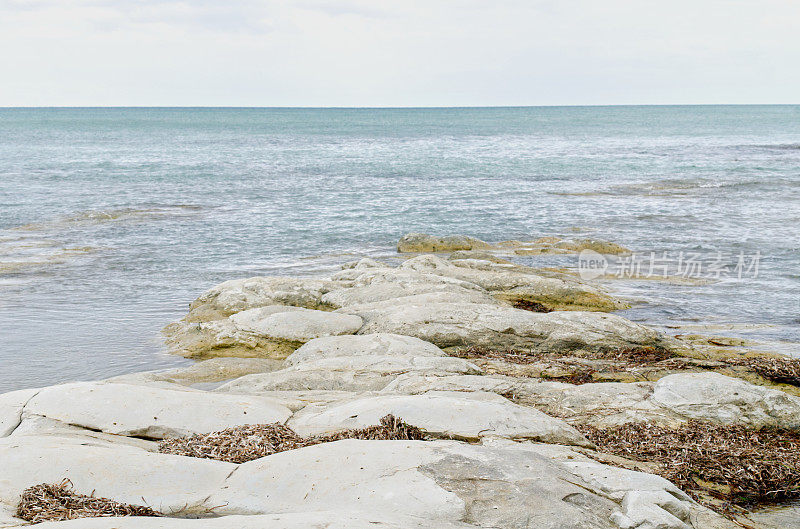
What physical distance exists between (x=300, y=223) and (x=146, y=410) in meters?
20.1

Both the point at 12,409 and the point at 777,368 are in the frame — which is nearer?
the point at 12,409

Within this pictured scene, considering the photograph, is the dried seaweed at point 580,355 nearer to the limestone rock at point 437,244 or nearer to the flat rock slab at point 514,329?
the flat rock slab at point 514,329

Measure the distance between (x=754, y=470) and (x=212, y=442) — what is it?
5090 millimetres

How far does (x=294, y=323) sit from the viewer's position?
1191 cm

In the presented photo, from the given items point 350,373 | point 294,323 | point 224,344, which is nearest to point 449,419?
point 350,373

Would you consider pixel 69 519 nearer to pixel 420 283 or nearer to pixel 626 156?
pixel 420 283

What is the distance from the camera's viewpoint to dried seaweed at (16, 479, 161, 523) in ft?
14.1

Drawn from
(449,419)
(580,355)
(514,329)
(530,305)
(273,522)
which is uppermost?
(273,522)

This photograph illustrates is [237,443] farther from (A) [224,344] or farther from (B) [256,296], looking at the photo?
(B) [256,296]

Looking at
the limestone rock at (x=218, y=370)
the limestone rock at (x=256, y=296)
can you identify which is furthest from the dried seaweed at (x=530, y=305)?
the limestone rock at (x=218, y=370)

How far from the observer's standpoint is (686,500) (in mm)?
5332

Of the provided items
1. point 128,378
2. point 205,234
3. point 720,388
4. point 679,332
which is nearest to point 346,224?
point 205,234

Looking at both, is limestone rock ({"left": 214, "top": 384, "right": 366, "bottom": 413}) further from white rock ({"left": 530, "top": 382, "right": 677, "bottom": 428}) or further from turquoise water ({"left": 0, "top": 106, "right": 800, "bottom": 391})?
turquoise water ({"left": 0, "top": 106, "right": 800, "bottom": 391})

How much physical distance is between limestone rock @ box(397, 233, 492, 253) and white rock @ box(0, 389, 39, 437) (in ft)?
48.7
